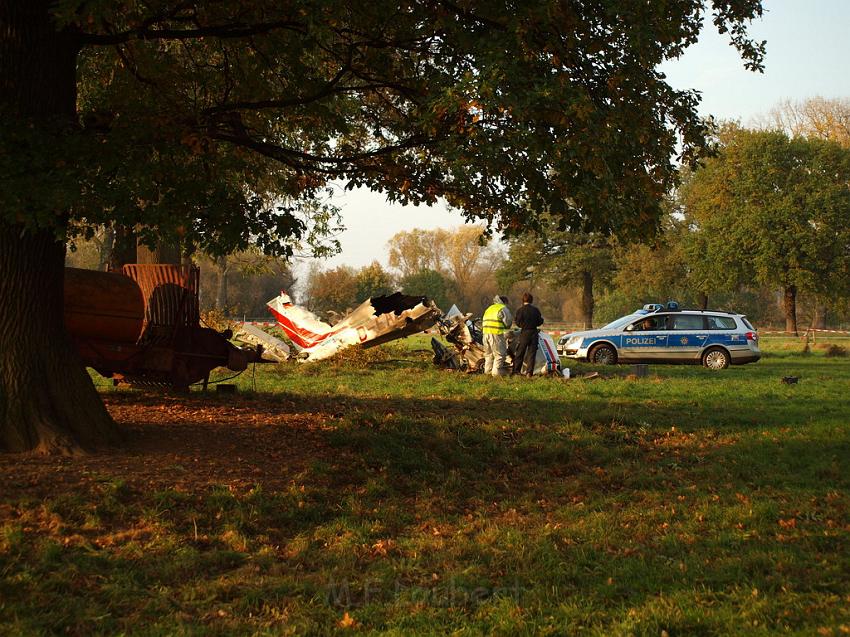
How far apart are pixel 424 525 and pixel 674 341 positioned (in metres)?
18.1

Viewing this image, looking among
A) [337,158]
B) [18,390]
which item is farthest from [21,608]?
[337,158]

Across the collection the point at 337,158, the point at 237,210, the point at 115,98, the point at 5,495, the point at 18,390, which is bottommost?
the point at 5,495

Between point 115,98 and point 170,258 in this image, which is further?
point 170,258

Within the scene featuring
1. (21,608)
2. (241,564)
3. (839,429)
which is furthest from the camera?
(839,429)

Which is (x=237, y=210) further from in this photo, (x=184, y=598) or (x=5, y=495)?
(x=184, y=598)

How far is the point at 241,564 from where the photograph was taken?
5.88 metres

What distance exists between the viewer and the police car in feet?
76.8

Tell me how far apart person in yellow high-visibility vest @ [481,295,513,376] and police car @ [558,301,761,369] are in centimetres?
584

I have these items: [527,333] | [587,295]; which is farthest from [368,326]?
[587,295]

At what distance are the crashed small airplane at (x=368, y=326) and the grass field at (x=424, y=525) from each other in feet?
28.8

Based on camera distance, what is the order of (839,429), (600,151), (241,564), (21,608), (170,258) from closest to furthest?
(21,608) → (241,564) → (600,151) → (839,429) → (170,258)

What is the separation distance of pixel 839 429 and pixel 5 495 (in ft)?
33.3

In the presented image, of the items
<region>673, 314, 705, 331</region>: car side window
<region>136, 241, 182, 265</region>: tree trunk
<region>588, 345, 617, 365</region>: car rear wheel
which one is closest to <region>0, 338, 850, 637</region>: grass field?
<region>136, 241, 182, 265</region>: tree trunk

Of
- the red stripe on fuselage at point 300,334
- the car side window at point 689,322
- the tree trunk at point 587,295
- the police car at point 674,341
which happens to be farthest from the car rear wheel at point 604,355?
the tree trunk at point 587,295
